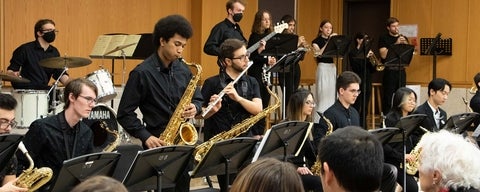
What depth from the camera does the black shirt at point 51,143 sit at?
15.6ft

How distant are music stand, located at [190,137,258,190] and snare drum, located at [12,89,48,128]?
4.45 m

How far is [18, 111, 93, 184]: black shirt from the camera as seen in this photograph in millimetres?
4770

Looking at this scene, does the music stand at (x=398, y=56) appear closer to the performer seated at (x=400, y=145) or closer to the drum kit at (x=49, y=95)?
the performer seated at (x=400, y=145)

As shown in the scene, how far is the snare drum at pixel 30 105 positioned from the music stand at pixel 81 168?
501cm

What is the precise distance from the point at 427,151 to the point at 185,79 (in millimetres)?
2181

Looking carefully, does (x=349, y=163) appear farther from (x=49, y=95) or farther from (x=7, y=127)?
(x=49, y=95)

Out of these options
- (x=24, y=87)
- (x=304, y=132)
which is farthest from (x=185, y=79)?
(x=24, y=87)

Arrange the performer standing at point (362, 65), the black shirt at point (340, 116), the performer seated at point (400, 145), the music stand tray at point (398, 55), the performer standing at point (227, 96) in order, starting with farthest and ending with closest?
1. the music stand tray at point (398, 55)
2. the performer standing at point (362, 65)
3. the performer seated at point (400, 145)
4. the black shirt at point (340, 116)
5. the performer standing at point (227, 96)

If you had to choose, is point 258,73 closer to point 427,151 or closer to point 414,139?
point 414,139

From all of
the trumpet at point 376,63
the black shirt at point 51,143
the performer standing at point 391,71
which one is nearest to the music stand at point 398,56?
the trumpet at point 376,63

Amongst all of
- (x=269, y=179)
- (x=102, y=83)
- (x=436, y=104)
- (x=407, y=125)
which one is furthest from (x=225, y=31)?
(x=269, y=179)

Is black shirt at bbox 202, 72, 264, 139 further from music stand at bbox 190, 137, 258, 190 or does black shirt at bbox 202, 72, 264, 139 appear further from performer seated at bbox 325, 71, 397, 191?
performer seated at bbox 325, 71, 397, 191

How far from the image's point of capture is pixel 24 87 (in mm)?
9781

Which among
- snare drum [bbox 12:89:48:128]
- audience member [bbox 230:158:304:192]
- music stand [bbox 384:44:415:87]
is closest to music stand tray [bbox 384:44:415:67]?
music stand [bbox 384:44:415:87]
